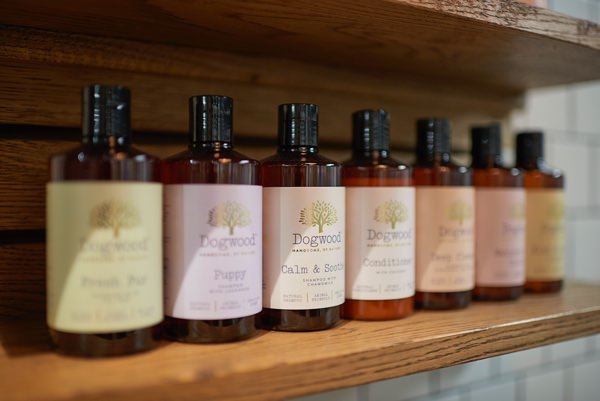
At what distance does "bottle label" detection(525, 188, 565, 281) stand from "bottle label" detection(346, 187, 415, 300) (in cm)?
21

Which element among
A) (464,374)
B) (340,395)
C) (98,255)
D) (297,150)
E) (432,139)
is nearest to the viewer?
(98,255)

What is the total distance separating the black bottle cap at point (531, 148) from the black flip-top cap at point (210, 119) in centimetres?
38

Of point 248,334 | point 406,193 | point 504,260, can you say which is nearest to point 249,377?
point 248,334

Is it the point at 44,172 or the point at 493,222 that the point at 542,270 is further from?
the point at 44,172

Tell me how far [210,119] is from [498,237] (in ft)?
1.08

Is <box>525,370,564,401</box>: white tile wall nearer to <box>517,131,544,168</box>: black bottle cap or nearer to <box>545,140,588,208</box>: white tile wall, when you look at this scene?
<box>545,140,588,208</box>: white tile wall

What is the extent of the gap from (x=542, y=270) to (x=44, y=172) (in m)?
0.52

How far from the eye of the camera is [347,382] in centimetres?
42

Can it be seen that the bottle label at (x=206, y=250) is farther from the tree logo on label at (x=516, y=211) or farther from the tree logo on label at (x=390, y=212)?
the tree logo on label at (x=516, y=211)

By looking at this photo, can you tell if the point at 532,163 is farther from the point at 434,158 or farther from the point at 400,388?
the point at 400,388

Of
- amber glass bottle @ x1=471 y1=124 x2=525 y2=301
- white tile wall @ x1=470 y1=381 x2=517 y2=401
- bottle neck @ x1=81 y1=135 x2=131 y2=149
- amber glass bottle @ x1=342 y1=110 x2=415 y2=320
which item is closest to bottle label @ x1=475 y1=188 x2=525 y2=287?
amber glass bottle @ x1=471 y1=124 x2=525 y2=301

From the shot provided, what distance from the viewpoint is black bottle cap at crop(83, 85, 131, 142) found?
41 cm

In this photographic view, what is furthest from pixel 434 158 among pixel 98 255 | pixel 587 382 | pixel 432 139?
pixel 587 382

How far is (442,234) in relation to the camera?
0.57 metres
